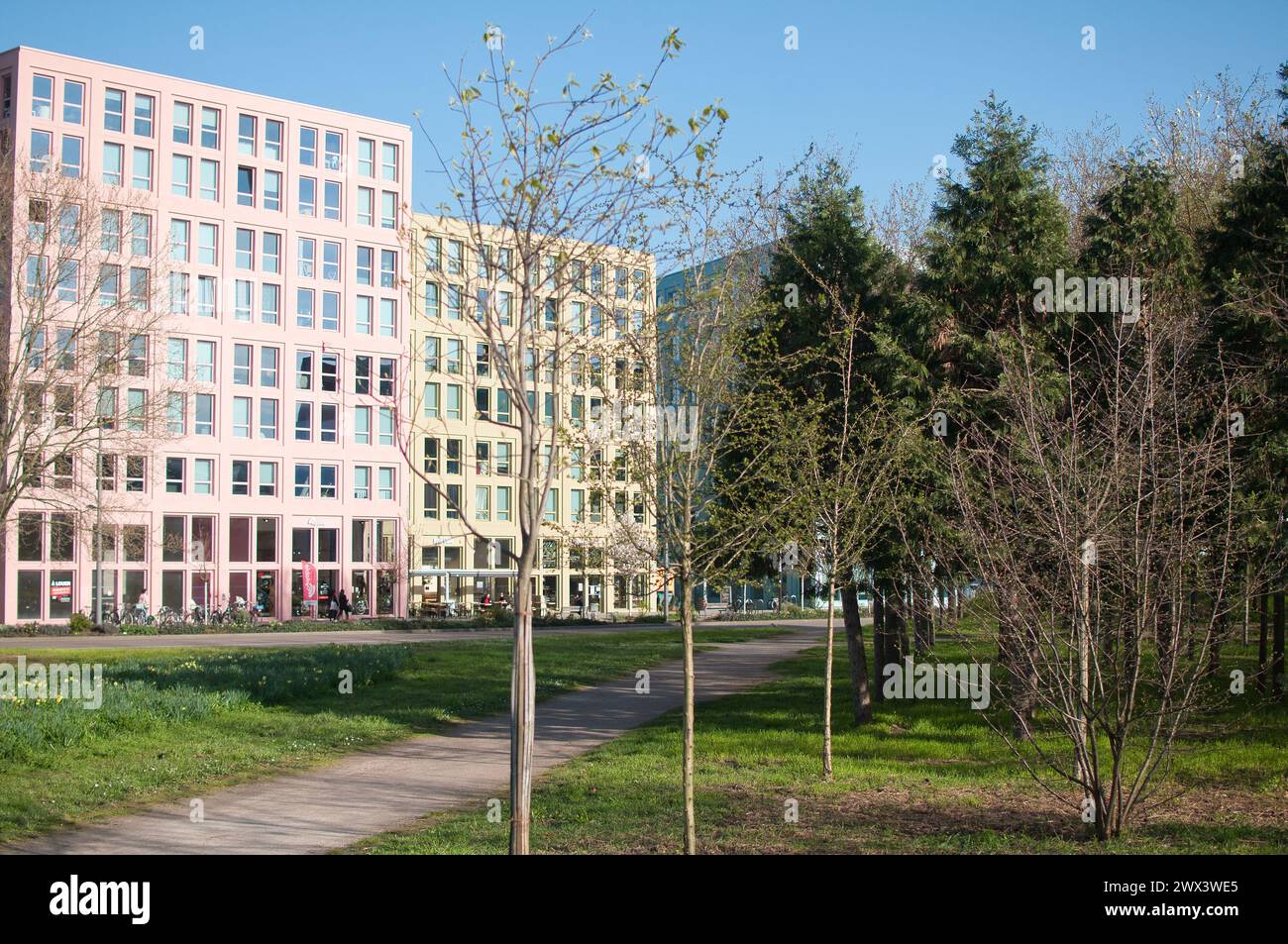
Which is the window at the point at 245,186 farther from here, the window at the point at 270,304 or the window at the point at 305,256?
the window at the point at 270,304

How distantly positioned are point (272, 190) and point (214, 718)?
140ft

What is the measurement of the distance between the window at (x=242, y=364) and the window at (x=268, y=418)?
129cm

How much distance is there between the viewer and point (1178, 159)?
27.7 m

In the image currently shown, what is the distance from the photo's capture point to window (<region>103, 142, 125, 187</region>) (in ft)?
160

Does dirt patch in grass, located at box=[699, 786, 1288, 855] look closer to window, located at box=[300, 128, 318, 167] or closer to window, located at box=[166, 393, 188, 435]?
window, located at box=[166, 393, 188, 435]

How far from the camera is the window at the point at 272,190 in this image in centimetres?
5384

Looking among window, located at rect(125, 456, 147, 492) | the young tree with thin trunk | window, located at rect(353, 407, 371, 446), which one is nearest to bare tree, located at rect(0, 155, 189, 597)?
the young tree with thin trunk

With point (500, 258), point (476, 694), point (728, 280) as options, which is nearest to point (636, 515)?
point (728, 280)

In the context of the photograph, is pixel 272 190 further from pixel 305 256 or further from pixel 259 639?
pixel 259 639

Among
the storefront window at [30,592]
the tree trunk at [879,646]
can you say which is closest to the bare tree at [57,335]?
the tree trunk at [879,646]

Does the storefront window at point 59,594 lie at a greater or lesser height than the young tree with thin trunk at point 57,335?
lesser

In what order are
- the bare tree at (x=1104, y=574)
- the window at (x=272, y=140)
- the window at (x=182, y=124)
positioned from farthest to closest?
1. the window at (x=272, y=140)
2. the window at (x=182, y=124)
3. the bare tree at (x=1104, y=574)
